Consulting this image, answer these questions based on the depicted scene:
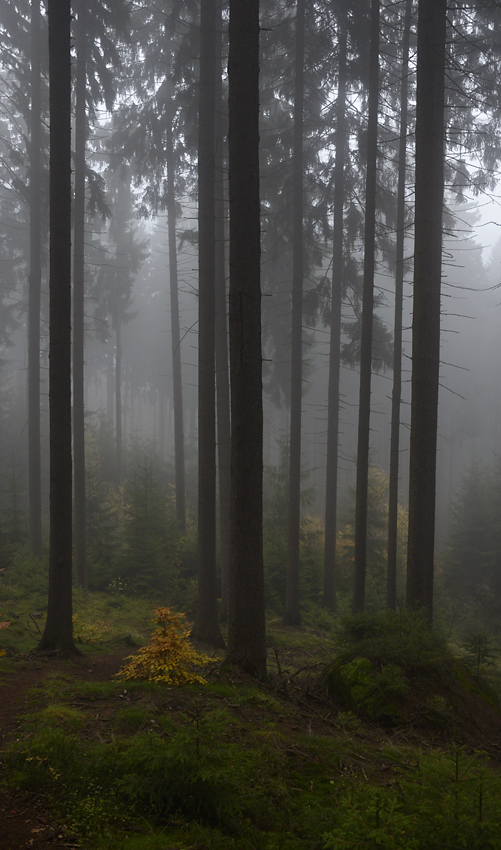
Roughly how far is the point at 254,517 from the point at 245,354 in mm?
2207

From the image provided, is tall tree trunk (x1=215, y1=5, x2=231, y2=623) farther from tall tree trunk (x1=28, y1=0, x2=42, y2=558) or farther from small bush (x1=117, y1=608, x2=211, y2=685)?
small bush (x1=117, y1=608, x2=211, y2=685)

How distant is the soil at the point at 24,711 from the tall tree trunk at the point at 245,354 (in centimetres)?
210

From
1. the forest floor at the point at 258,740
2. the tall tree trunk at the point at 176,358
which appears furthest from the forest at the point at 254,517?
the tall tree trunk at the point at 176,358

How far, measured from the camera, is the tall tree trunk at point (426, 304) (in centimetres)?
941

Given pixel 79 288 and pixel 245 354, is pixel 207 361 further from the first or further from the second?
pixel 79 288

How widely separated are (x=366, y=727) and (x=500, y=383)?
50.9 meters

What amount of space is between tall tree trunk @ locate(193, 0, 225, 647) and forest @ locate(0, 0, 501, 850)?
2.3 inches

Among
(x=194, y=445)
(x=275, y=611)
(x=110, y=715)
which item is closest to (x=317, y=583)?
(x=275, y=611)

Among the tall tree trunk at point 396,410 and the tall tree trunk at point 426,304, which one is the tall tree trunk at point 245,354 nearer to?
the tall tree trunk at point 426,304

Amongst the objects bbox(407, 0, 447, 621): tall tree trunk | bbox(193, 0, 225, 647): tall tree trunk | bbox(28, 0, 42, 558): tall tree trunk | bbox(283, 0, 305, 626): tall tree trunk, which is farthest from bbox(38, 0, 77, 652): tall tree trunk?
bbox(28, 0, 42, 558): tall tree trunk

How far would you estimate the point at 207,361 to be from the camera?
11297 mm

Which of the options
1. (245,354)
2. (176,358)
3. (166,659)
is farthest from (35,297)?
(166,659)

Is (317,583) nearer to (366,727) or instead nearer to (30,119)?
(366,727)

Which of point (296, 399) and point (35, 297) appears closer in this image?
point (296, 399)
